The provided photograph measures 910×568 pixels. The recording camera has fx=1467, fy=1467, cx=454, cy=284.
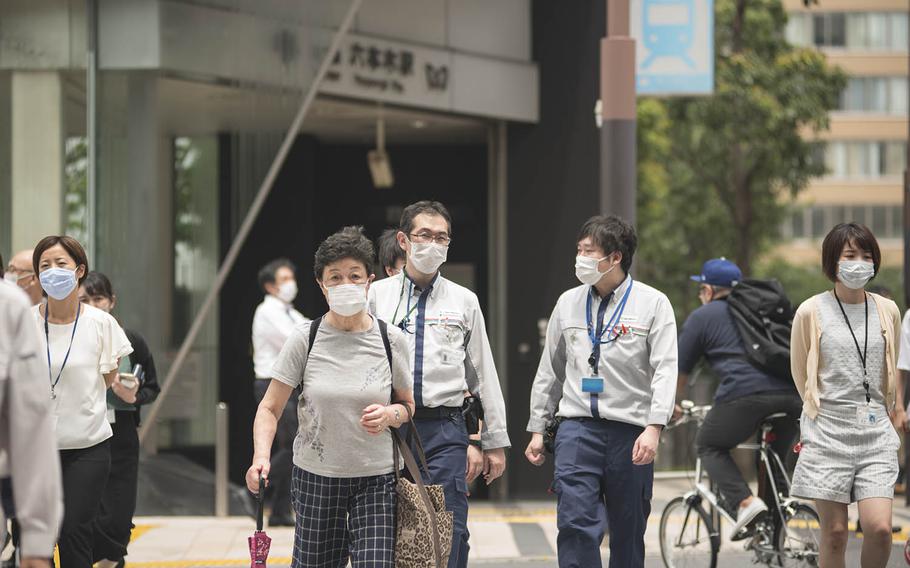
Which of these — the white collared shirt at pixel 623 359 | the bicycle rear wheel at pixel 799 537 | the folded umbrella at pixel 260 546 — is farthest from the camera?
the bicycle rear wheel at pixel 799 537

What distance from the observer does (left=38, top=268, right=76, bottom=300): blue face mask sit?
6.38 meters

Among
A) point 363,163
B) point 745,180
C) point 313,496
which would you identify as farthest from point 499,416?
point 745,180

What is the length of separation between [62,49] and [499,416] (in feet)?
19.9

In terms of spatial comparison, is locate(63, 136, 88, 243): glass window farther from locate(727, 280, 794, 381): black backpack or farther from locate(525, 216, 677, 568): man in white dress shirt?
Answer: locate(525, 216, 677, 568): man in white dress shirt

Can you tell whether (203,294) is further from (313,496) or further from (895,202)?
(895,202)

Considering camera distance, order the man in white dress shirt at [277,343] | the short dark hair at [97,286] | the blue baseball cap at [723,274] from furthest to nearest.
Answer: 1. the man in white dress shirt at [277,343]
2. the blue baseball cap at [723,274]
3. the short dark hair at [97,286]

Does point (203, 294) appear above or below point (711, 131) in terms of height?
below

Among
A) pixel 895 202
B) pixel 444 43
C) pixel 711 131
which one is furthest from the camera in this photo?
pixel 895 202

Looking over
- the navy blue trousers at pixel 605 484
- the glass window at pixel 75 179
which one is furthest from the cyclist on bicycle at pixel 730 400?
the glass window at pixel 75 179

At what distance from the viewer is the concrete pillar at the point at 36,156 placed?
11.1 meters

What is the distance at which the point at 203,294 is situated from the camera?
12.2 metres

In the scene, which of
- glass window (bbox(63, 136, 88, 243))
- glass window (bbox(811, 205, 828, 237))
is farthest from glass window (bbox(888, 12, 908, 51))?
glass window (bbox(63, 136, 88, 243))

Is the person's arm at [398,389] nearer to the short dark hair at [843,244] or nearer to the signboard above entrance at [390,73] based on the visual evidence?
the short dark hair at [843,244]

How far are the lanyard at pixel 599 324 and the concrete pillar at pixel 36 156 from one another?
19.2ft
